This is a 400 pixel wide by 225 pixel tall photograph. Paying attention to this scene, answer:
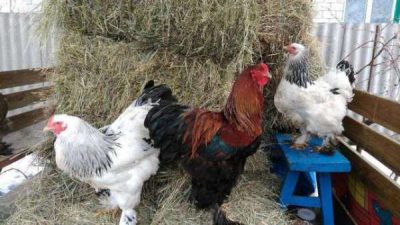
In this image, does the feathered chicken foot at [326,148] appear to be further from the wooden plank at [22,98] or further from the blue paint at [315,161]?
the wooden plank at [22,98]

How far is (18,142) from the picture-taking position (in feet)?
9.98

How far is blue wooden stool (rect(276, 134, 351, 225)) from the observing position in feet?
7.24

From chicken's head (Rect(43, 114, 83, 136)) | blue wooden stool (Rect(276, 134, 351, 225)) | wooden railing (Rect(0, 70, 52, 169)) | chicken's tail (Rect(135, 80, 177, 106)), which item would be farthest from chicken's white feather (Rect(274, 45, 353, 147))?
wooden railing (Rect(0, 70, 52, 169))

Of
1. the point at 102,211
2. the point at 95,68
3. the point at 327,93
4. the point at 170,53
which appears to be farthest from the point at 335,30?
the point at 102,211

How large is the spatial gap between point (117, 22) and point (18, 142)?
62.7 inches

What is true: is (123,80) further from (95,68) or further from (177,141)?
(177,141)

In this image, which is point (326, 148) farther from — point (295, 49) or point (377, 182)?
point (295, 49)

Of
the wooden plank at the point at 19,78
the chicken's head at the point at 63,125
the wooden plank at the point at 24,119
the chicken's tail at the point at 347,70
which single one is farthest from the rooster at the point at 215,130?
the wooden plank at the point at 24,119

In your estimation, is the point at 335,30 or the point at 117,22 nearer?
the point at 117,22

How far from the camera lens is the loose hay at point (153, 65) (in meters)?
2.10

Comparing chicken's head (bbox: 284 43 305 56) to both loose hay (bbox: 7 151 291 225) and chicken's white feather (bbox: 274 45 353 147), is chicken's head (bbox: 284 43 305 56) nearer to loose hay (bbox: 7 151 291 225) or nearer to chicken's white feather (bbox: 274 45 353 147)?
chicken's white feather (bbox: 274 45 353 147)

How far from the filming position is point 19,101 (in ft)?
10.6

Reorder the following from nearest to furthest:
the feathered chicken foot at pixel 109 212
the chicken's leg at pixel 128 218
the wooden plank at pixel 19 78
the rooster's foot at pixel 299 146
→ the chicken's leg at pixel 128 218
the feathered chicken foot at pixel 109 212
the rooster's foot at pixel 299 146
the wooden plank at pixel 19 78

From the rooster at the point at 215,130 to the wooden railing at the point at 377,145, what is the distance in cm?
77
